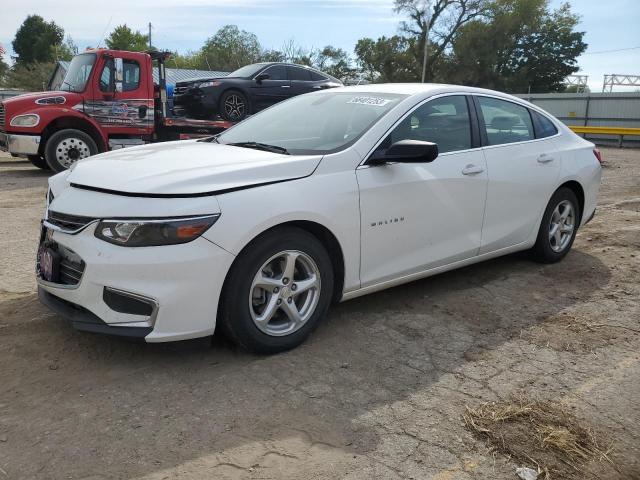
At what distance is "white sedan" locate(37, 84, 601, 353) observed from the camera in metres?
2.99

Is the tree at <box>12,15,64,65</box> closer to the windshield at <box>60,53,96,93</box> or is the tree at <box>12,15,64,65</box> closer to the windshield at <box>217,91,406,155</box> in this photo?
the windshield at <box>60,53,96,93</box>

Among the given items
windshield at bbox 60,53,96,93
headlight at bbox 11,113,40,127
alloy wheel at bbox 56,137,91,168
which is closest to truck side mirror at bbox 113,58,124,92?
windshield at bbox 60,53,96,93

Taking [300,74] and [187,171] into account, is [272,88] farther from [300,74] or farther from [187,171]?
[187,171]

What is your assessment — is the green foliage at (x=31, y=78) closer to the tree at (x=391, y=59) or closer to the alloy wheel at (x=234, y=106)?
the tree at (x=391, y=59)

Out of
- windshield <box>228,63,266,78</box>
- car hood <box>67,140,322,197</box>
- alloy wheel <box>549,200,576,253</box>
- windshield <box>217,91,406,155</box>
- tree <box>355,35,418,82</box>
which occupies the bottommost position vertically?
alloy wheel <box>549,200,576,253</box>

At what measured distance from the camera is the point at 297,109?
4.55 meters

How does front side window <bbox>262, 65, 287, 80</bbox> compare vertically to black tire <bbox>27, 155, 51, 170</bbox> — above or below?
above

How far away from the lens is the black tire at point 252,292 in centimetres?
314

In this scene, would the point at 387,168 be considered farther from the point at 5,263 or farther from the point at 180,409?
the point at 5,263

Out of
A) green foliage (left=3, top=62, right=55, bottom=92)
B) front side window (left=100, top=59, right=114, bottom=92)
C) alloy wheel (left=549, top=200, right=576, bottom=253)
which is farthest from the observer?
green foliage (left=3, top=62, right=55, bottom=92)

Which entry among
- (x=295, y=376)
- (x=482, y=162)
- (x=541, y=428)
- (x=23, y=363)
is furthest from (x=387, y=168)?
(x=23, y=363)

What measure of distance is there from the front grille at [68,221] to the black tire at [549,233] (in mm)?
3853

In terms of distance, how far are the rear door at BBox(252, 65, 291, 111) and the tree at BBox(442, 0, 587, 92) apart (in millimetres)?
41793

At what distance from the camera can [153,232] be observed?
2.96 m
